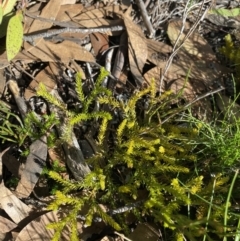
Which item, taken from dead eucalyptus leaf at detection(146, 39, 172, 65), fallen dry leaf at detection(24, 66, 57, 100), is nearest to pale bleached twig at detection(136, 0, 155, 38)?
dead eucalyptus leaf at detection(146, 39, 172, 65)

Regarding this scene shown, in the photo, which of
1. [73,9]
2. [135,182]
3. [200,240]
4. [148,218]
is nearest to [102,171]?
[135,182]

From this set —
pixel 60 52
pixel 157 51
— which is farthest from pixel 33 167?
pixel 157 51

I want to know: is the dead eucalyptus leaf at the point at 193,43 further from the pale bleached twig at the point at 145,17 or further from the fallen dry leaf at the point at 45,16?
the fallen dry leaf at the point at 45,16

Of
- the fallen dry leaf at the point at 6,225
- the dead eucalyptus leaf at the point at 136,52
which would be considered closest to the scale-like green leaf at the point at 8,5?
the dead eucalyptus leaf at the point at 136,52

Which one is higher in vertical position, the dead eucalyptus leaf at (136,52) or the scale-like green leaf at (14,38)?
the scale-like green leaf at (14,38)

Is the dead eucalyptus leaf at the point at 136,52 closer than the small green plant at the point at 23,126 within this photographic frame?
No

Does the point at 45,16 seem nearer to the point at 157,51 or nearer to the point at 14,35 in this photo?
the point at 14,35
